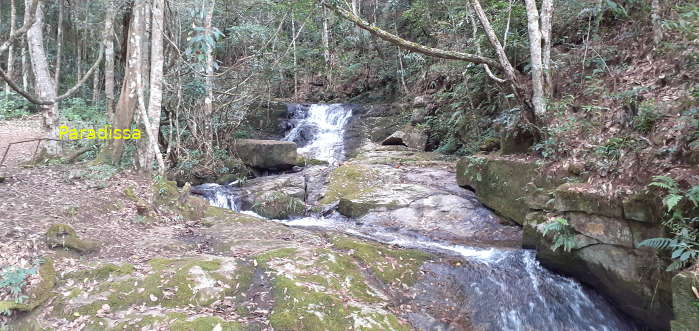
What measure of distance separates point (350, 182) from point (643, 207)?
278 inches

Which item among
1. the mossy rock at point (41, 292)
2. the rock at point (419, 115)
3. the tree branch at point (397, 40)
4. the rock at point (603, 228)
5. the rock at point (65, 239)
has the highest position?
the tree branch at point (397, 40)

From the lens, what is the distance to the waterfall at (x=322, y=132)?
1646 centimetres

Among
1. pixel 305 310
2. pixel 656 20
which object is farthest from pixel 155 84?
pixel 656 20

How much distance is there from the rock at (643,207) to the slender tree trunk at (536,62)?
298 cm

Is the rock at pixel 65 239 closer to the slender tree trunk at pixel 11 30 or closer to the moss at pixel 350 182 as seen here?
the moss at pixel 350 182

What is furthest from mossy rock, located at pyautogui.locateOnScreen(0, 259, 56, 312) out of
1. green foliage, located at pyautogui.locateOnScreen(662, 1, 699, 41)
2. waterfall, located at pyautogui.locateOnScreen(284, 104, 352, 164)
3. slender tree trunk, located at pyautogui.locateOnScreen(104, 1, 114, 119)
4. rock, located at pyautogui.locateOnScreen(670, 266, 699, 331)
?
waterfall, located at pyautogui.locateOnScreen(284, 104, 352, 164)

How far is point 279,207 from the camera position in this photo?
33.2 feet

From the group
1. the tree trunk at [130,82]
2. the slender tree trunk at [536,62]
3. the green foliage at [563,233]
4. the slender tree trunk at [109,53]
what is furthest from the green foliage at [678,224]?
the slender tree trunk at [109,53]

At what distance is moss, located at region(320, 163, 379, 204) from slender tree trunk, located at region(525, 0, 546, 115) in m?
4.42

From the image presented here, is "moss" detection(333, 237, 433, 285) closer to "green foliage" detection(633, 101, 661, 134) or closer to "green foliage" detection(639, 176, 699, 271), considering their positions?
"green foliage" detection(639, 176, 699, 271)

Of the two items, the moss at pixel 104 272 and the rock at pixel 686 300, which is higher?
the rock at pixel 686 300

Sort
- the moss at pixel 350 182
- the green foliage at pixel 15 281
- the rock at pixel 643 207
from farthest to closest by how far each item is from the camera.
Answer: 1. the moss at pixel 350 182
2. the rock at pixel 643 207
3. the green foliage at pixel 15 281

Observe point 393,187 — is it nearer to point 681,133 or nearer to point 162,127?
point 681,133

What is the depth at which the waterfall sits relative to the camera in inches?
648
